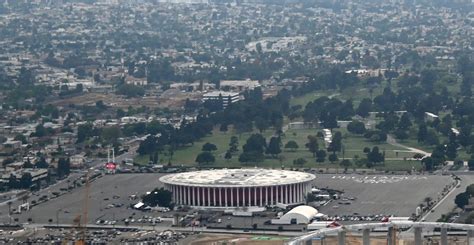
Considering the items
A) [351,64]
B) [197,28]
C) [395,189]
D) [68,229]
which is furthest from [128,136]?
[197,28]

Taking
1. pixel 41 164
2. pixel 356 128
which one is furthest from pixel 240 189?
pixel 356 128

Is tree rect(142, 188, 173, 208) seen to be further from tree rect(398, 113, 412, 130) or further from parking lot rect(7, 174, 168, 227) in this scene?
tree rect(398, 113, 412, 130)

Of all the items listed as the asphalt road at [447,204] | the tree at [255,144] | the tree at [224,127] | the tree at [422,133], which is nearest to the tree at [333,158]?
the tree at [255,144]

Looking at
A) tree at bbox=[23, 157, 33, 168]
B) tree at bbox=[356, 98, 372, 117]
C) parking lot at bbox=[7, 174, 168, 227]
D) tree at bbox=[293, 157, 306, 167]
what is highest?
tree at bbox=[356, 98, 372, 117]

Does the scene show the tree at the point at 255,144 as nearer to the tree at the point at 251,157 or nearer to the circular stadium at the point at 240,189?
the tree at the point at 251,157

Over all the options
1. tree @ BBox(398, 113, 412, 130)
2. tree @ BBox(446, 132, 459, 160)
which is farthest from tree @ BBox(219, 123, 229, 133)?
tree @ BBox(446, 132, 459, 160)

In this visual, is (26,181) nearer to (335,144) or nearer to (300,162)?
(300,162)

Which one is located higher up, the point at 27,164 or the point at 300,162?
the point at 300,162
